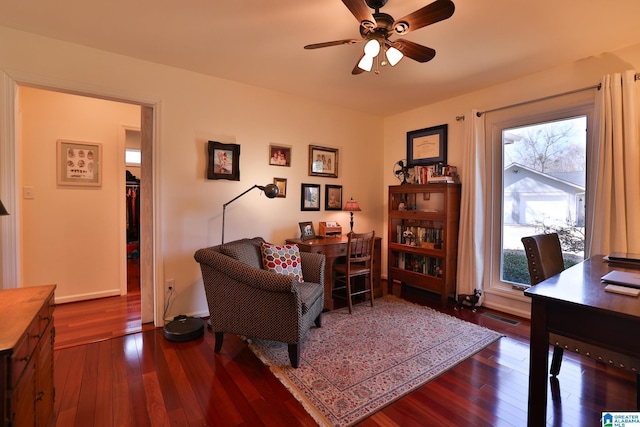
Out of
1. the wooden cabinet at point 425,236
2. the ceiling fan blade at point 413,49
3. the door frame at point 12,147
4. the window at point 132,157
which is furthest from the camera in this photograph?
the window at point 132,157

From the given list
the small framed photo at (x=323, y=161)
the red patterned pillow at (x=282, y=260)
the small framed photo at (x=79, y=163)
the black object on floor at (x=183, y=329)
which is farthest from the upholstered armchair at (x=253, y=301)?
the small framed photo at (x=79, y=163)

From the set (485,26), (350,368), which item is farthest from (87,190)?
(485,26)

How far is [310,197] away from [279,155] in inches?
25.6

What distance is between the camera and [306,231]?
349 cm

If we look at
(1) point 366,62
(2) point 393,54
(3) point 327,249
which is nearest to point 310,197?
(3) point 327,249

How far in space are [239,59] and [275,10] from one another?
81cm

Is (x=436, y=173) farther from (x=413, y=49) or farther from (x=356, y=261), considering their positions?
(x=413, y=49)

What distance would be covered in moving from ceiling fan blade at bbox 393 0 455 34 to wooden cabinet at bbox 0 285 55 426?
217 cm

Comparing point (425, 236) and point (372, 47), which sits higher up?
point (372, 47)

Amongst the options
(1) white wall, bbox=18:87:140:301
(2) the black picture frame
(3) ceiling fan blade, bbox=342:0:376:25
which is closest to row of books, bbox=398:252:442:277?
(2) the black picture frame

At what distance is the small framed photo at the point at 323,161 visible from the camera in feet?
12.0

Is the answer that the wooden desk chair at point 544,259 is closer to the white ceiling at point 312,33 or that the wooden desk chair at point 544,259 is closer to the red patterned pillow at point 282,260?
the white ceiling at point 312,33

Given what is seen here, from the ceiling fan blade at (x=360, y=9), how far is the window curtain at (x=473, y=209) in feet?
6.97

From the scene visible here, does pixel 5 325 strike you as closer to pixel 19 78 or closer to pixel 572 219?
pixel 19 78
